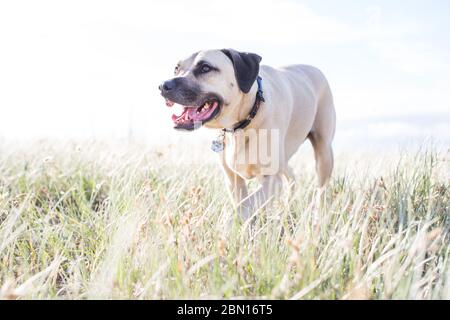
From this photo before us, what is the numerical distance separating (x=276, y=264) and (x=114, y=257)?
769mm

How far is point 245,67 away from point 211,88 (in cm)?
30

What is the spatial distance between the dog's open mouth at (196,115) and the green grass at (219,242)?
0.49m

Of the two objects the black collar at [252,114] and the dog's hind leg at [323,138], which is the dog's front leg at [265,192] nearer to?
the black collar at [252,114]

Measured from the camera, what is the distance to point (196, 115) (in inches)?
165

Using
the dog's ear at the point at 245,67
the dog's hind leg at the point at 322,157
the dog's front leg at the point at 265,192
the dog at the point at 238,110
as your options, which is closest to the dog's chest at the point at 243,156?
the dog at the point at 238,110

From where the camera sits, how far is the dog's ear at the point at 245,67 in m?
4.17

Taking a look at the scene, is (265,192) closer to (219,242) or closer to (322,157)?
(322,157)

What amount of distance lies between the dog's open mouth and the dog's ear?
9.1 inches

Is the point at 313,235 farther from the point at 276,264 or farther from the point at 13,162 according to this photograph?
the point at 13,162

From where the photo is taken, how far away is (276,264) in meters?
2.76

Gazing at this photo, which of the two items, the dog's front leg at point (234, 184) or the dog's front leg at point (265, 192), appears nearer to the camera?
the dog's front leg at point (265, 192)

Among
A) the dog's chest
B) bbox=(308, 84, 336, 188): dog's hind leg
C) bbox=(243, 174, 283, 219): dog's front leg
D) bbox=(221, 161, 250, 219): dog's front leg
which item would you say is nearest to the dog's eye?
the dog's chest

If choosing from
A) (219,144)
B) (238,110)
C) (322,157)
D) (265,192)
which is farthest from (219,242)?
(322,157)

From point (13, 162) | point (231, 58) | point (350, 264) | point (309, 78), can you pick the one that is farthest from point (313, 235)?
point (13, 162)
